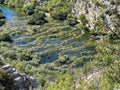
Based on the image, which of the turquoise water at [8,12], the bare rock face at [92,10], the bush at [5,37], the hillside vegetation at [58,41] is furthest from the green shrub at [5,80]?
the turquoise water at [8,12]

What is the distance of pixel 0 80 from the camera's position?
4822 cm

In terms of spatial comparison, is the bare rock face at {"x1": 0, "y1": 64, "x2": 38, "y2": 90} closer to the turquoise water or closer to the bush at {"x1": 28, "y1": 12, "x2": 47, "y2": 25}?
the bush at {"x1": 28, "y1": 12, "x2": 47, "y2": 25}

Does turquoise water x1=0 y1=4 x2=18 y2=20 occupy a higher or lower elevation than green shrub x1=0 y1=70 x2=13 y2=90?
lower

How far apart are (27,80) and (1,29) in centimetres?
5191

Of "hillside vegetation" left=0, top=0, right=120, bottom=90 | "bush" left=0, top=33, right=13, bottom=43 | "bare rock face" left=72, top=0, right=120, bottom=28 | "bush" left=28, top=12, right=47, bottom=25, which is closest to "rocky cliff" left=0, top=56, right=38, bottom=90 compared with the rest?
"hillside vegetation" left=0, top=0, right=120, bottom=90

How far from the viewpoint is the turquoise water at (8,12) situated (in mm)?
119400

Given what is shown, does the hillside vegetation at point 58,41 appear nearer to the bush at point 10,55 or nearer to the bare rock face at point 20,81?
the bush at point 10,55

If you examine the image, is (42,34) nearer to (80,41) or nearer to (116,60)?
(80,41)

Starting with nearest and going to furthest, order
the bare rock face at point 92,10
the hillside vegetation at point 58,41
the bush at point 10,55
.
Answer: the hillside vegetation at point 58,41 → the bush at point 10,55 → the bare rock face at point 92,10

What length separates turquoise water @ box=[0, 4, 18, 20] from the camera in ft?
392

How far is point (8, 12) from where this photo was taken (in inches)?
5079

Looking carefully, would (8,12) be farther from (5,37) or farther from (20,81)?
(20,81)

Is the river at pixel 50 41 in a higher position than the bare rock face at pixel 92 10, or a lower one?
lower

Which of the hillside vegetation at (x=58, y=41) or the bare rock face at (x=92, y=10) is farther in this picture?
the bare rock face at (x=92, y=10)
